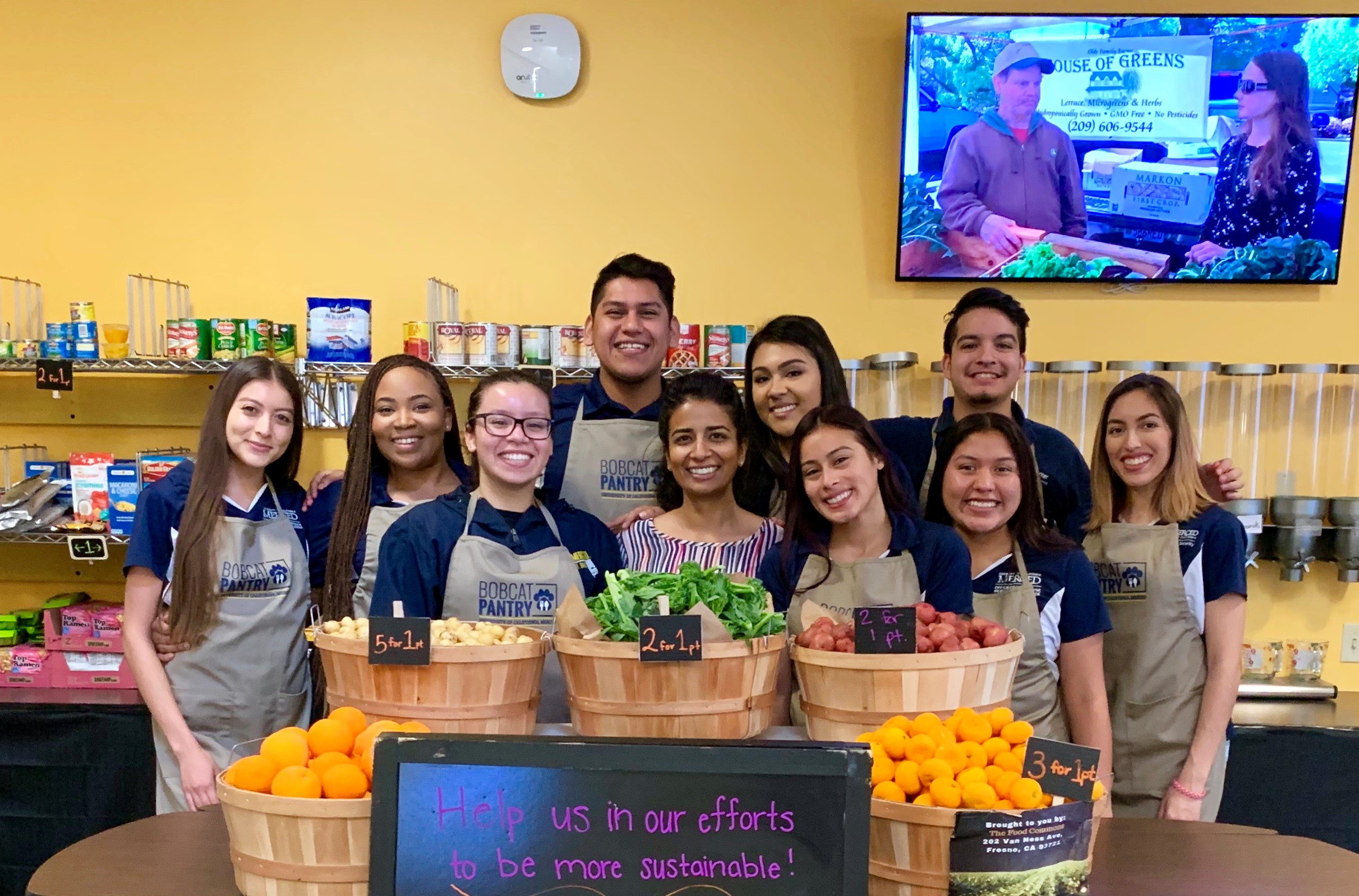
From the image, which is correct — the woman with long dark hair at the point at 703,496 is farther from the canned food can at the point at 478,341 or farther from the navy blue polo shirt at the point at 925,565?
the canned food can at the point at 478,341

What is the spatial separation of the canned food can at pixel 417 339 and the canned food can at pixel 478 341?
161 millimetres

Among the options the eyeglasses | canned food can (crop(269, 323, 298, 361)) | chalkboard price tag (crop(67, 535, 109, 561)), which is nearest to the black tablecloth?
chalkboard price tag (crop(67, 535, 109, 561))

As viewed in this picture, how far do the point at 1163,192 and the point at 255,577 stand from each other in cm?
323

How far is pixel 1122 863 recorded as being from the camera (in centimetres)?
154

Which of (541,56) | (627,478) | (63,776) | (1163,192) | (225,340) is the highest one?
(541,56)

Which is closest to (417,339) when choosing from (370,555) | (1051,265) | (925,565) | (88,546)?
(370,555)

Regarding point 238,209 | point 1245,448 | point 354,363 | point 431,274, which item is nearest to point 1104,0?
point 1245,448

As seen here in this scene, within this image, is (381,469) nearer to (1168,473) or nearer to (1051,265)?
(1168,473)


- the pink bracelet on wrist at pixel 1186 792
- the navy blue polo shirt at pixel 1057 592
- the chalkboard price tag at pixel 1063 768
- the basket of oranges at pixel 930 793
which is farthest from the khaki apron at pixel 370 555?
the pink bracelet on wrist at pixel 1186 792

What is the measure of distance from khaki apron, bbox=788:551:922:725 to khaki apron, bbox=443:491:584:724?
487 mm

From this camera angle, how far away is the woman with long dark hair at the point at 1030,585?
2.28m

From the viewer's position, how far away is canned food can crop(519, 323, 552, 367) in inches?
137

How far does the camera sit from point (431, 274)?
385 centimetres

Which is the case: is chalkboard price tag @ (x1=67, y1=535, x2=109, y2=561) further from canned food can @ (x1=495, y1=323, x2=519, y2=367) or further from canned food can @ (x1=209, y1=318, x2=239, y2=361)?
canned food can @ (x1=495, y1=323, x2=519, y2=367)
